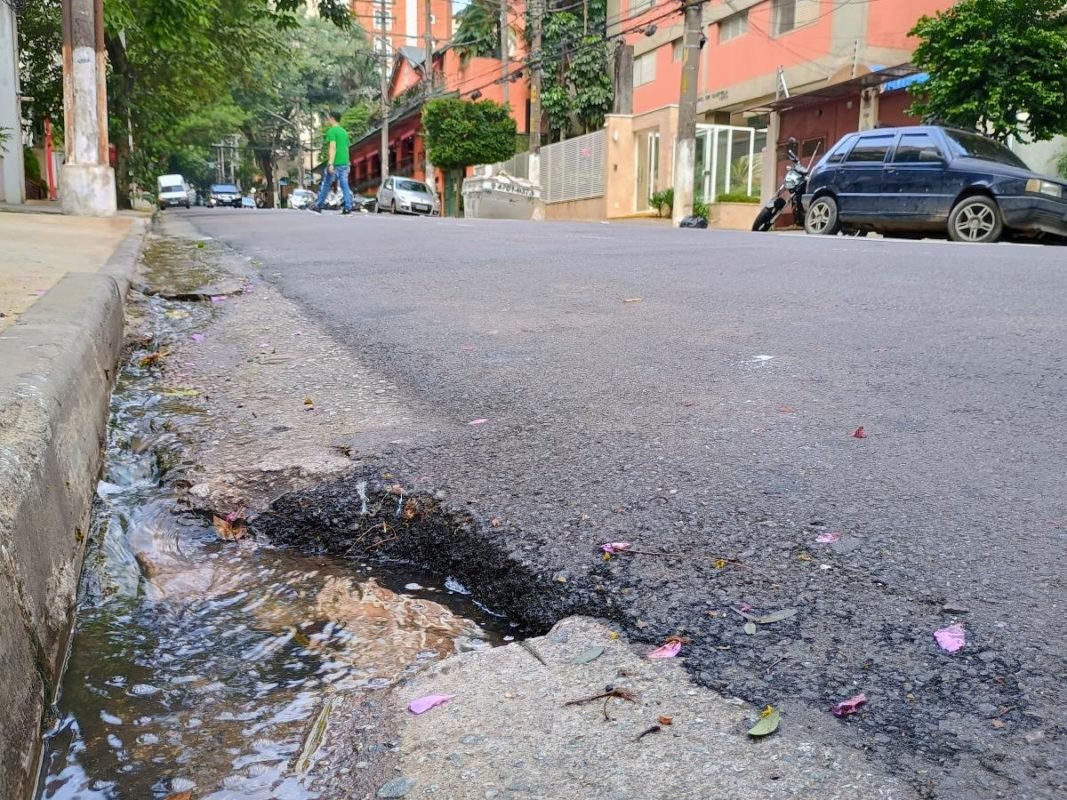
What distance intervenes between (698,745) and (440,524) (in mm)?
1048

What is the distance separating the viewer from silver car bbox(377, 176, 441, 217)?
94.6 feet

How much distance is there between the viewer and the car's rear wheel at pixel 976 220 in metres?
11.5

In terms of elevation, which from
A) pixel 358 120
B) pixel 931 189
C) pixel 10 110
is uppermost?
pixel 358 120

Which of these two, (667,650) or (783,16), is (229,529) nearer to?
(667,650)

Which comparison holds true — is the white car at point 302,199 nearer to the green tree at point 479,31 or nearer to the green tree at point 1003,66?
the green tree at point 479,31

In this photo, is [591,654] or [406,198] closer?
[591,654]

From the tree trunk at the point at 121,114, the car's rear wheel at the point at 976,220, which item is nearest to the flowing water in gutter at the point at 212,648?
the car's rear wheel at the point at 976,220

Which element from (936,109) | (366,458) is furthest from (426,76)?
(366,458)

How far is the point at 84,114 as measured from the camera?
12.7 metres

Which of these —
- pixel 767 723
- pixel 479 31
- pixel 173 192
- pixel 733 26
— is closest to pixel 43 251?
pixel 767 723

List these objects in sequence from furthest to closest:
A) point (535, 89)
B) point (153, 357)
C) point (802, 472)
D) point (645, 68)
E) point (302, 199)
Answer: point (302, 199) < point (645, 68) < point (535, 89) < point (153, 357) < point (802, 472)

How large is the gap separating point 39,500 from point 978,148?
12.5m

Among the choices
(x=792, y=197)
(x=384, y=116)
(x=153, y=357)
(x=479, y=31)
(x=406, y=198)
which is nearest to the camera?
(x=153, y=357)

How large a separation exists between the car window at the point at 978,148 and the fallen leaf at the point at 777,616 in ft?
38.2
